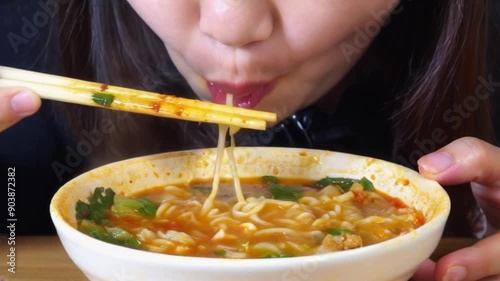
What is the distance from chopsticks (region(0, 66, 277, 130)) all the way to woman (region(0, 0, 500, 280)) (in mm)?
61

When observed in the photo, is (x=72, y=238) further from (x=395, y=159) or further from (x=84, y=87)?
(x=395, y=159)

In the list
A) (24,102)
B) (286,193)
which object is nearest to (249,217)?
(286,193)

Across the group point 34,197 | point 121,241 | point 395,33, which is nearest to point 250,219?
point 121,241

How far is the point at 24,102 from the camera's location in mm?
1317

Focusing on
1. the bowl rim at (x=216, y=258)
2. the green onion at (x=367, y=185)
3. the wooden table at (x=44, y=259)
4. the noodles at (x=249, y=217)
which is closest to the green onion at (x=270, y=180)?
the noodles at (x=249, y=217)

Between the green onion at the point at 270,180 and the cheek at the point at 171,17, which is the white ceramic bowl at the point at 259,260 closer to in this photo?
the green onion at the point at 270,180

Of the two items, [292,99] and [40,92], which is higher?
[40,92]

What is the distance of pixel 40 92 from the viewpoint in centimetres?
130

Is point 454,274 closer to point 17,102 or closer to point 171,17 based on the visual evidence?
point 171,17

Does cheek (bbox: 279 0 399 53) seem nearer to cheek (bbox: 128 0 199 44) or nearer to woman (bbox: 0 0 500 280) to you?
woman (bbox: 0 0 500 280)

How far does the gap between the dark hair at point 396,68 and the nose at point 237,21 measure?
0.67m

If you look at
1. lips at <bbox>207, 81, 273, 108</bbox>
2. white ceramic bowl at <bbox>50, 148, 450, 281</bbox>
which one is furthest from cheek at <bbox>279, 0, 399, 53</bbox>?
white ceramic bowl at <bbox>50, 148, 450, 281</bbox>

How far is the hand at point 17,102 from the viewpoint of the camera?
131 cm

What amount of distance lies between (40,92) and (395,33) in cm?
125
